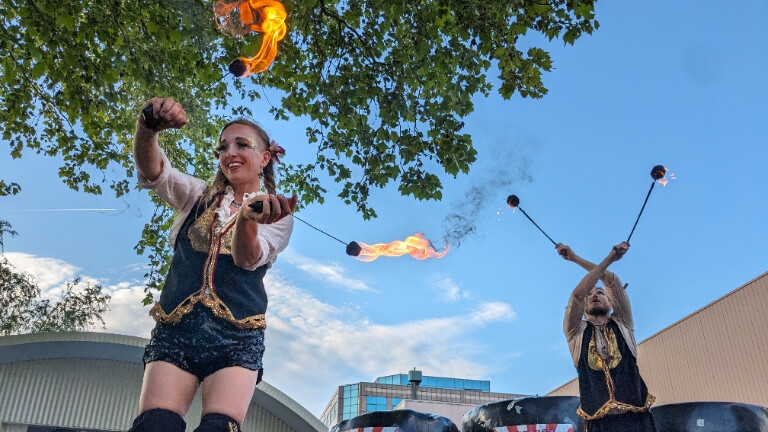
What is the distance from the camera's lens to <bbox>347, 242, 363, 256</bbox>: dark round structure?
426 cm

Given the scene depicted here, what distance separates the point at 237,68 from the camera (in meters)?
2.90

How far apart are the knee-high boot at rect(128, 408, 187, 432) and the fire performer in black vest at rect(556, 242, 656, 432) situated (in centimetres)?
412

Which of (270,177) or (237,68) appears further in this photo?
(270,177)

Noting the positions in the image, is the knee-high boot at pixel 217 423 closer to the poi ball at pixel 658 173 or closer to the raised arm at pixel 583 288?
the raised arm at pixel 583 288

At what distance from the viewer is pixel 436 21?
675 cm

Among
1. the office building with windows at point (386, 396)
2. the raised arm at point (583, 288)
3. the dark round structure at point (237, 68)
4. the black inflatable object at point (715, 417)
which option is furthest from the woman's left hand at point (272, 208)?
the office building with windows at point (386, 396)

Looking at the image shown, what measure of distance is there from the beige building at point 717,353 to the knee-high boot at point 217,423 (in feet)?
57.0

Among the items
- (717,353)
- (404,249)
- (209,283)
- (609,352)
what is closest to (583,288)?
(609,352)

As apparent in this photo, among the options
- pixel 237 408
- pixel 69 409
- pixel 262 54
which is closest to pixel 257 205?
pixel 237 408

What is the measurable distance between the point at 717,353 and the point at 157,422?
19.1 metres

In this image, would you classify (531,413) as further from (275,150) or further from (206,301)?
(206,301)

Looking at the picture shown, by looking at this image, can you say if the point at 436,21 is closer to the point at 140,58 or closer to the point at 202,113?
the point at 140,58

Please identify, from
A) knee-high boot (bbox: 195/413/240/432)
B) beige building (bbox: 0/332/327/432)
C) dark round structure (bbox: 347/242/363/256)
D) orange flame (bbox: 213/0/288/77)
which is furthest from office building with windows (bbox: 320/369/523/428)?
knee-high boot (bbox: 195/413/240/432)

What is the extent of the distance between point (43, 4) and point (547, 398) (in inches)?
287
